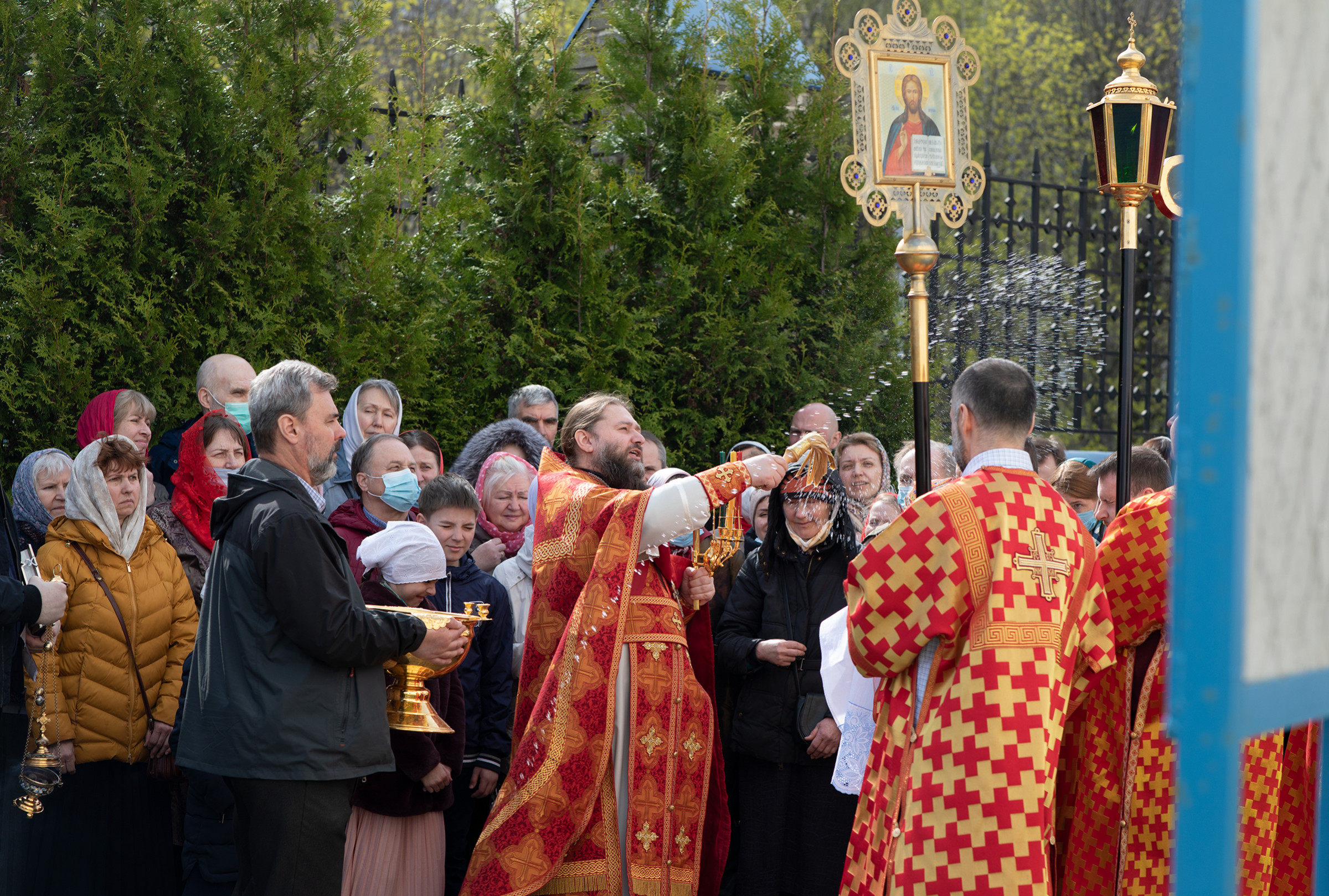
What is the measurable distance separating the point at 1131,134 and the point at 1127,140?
22 mm

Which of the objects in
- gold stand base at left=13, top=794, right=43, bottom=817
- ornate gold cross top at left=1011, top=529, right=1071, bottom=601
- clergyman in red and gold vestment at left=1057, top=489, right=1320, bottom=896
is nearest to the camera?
ornate gold cross top at left=1011, top=529, right=1071, bottom=601

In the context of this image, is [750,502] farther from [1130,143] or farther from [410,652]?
[410,652]

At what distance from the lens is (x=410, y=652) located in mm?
3883

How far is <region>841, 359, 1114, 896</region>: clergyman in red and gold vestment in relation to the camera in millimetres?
3318

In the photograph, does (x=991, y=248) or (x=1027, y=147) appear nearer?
(x=991, y=248)

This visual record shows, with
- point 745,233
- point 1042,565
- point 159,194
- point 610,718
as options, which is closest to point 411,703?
point 610,718

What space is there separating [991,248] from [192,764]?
799cm

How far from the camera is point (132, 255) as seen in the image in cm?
629

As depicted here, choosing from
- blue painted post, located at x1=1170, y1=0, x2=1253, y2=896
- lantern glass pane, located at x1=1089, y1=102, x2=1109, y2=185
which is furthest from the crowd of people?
blue painted post, located at x1=1170, y1=0, x2=1253, y2=896

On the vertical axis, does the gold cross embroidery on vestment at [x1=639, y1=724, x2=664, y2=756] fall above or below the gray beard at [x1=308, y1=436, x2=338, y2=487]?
below

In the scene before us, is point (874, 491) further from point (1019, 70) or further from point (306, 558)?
point (1019, 70)

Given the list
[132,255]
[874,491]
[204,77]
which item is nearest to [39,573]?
[132,255]

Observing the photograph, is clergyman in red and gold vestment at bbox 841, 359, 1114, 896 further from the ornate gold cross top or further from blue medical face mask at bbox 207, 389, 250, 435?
blue medical face mask at bbox 207, 389, 250, 435

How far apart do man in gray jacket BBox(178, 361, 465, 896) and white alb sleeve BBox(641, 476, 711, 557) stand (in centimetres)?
99
